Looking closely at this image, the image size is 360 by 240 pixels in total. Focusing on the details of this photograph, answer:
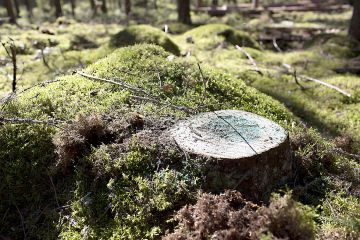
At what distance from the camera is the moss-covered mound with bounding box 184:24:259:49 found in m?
12.3

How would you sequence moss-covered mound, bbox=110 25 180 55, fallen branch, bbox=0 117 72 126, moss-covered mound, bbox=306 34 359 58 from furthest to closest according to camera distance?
moss-covered mound, bbox=306 34 359 58
moss-covered mound, bbox=110 25 180 55
fallen branch, bbox=0 117 72 126

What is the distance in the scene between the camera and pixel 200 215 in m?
3.43

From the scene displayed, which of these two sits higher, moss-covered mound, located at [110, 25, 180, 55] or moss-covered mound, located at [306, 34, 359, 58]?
moss-covered mound, located at [110, 25, 180, 55]

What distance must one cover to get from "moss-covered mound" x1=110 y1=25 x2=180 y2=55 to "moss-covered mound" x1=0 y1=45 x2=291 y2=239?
5.09m

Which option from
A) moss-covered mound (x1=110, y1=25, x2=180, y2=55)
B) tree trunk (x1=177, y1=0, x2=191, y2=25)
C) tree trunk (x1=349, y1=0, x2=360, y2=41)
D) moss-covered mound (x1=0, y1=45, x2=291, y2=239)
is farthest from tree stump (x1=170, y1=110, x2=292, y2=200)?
tree trunk (x1=177, y1=0, x2=191, y2=25)

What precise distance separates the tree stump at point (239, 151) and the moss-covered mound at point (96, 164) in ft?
0.54

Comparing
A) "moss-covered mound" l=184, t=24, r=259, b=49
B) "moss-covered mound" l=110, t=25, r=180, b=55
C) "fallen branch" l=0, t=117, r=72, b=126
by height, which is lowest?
"moss-covered mound" l=184, t=24, r=259, b=49

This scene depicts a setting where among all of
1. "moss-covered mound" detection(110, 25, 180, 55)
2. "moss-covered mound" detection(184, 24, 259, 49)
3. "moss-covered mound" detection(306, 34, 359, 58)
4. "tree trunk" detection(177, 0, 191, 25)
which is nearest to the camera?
"moss-covered mound" detection(110, 25, 180, 55)

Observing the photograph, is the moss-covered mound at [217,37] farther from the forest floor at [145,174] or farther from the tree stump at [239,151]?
the tree stump at [239,151]

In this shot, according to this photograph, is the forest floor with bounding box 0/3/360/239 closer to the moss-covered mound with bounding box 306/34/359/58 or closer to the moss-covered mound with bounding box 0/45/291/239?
the moss-covered mound with bounding box 0/45/291/239

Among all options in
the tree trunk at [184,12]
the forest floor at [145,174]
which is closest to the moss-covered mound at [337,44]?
the forest floor at [145,174]

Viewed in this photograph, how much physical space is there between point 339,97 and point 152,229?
640 cm

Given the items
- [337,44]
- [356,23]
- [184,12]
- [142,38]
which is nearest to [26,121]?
[142,38]

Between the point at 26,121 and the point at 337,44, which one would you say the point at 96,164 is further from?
the point at 337,44
